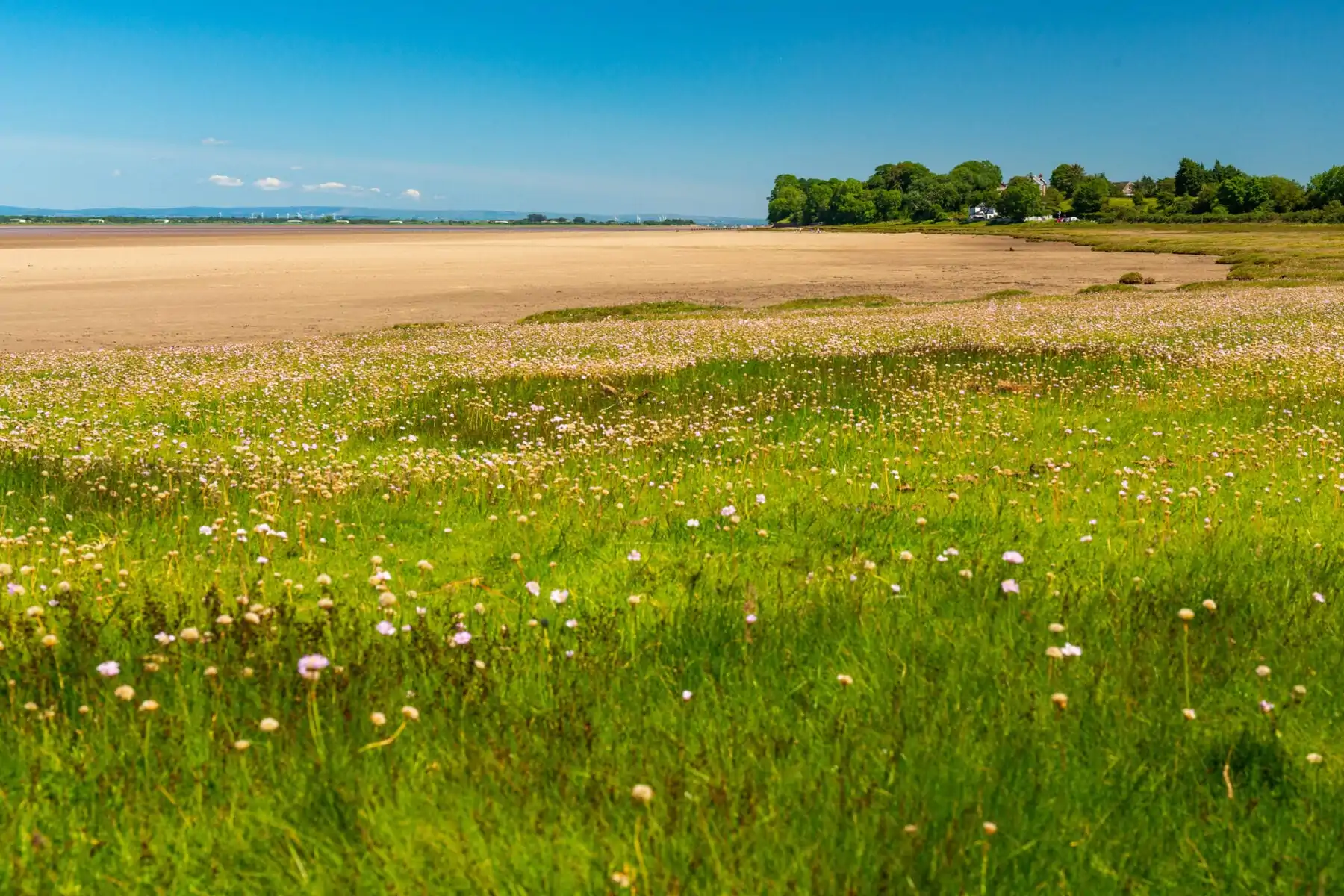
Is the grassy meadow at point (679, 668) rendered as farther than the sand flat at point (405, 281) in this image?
No

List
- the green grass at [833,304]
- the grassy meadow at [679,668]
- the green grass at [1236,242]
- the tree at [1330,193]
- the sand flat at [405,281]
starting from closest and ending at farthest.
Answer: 1. the grassy meadow at [679,668]
2. the sand flat at [405,281]
3. the green grass at [833,304]
4. the green grass at [1236,242]
5. the tree at [1330,193]

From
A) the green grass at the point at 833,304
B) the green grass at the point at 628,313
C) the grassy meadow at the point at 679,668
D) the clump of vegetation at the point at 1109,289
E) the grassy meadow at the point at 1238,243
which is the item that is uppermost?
the grassy meadow at the point at 1238,243

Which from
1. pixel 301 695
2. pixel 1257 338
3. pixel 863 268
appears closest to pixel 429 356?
pixel 301 695

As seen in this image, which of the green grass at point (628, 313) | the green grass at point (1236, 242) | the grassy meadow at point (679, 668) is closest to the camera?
the grassy meadow at point (679, 668)

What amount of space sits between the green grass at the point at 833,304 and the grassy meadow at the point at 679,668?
3176cm

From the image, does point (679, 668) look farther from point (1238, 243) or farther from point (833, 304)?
point (1238, 243)

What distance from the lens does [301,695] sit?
4.05 m

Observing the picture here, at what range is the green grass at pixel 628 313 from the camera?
37.9m

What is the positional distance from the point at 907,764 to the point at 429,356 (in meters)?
19.5

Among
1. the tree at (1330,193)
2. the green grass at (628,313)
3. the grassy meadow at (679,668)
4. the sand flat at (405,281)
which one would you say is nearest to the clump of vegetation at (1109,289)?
the sand flat at (405,281)

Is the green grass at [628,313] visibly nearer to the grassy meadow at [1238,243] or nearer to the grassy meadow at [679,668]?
the grassy meadow at [1238,243]

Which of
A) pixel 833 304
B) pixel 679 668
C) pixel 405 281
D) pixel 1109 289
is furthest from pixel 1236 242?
pixel 679 668

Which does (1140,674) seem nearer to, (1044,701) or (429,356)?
(1044,701)

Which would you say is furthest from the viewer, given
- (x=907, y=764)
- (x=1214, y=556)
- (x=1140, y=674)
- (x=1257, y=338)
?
(x=1257, y=338)
